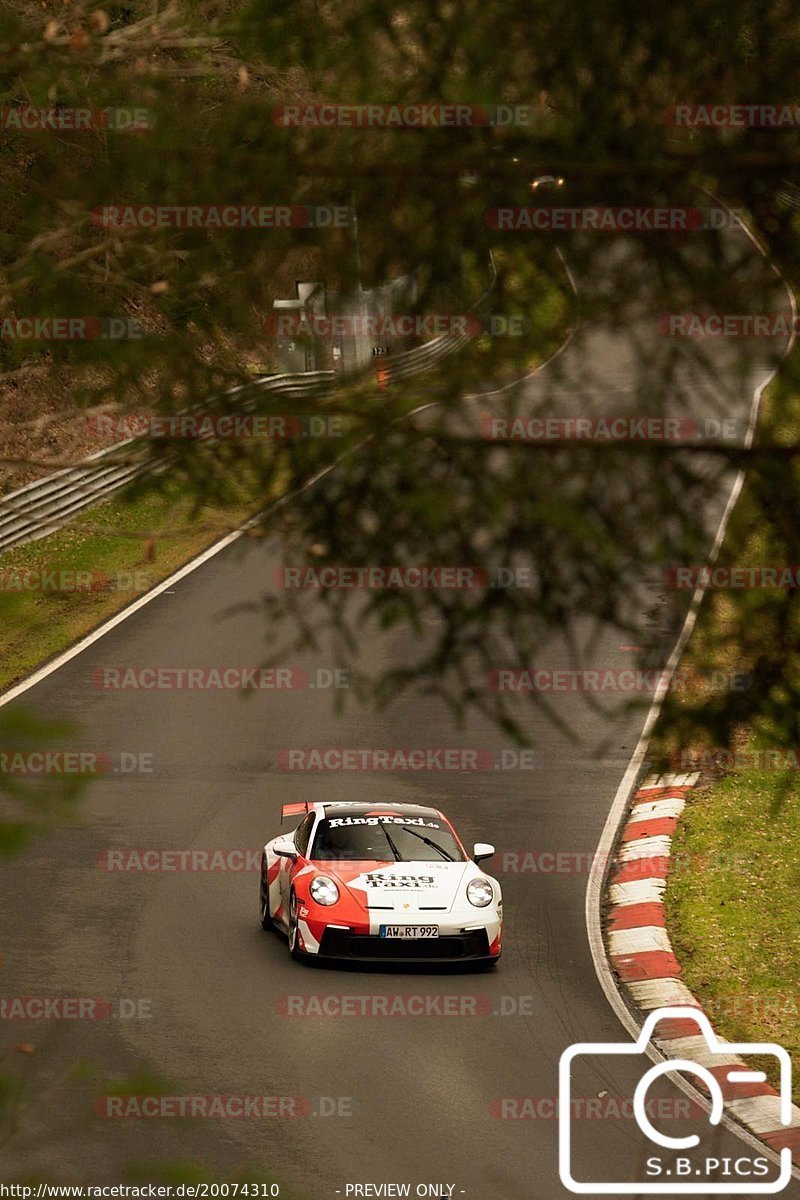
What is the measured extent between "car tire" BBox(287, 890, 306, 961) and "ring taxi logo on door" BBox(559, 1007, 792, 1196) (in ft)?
8.48

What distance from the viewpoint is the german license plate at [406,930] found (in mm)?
12898

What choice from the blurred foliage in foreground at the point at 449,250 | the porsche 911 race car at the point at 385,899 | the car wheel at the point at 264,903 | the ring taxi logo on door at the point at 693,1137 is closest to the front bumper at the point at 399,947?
the porsche 911 race car at the point at 385,899

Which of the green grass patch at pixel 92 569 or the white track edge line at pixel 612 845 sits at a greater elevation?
the white track edge line at pixel 612 845

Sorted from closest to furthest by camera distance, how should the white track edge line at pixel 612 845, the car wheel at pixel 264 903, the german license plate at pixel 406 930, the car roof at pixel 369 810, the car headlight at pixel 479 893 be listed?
the white track edge line at pixel 612 845
the german license plate at pixel 406 930
the car headlight at pixel 479 893
the car wheel at pixel 264 903
the car roof at pixel 369 810

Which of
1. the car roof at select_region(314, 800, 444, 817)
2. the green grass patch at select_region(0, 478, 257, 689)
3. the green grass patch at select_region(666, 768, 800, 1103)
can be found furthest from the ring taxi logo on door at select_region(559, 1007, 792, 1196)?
the green grass patch at select_region(0, 478, 257, 689)

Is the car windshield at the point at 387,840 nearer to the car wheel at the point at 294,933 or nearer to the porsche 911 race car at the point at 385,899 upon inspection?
the porsche 911 race car at the point at 385,899

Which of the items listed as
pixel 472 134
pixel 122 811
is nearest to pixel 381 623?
pixel 472 134

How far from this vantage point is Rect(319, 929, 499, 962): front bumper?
12.9 m

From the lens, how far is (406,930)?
12.9 m

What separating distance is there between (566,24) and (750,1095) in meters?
7.95

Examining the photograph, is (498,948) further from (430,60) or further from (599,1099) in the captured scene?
(430,60)

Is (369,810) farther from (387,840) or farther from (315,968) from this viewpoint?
(315,968)

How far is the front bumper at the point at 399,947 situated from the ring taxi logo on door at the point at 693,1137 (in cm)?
157

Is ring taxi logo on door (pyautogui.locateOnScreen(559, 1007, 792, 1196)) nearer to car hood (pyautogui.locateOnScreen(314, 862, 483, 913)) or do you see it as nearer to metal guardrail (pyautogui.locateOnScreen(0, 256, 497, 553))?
car hood (pyautogui.locateOnScreen(314, 862, 483, 913))
